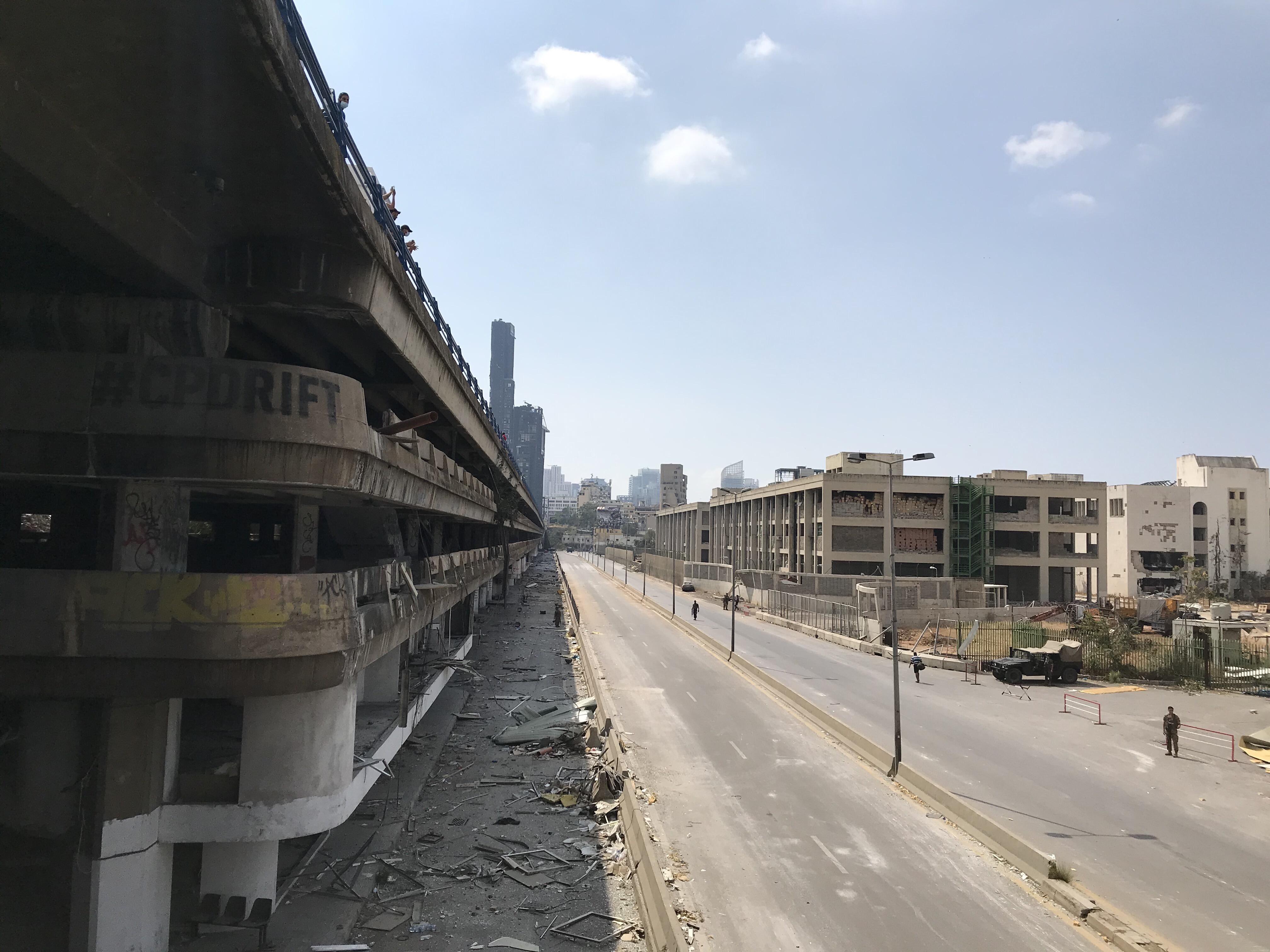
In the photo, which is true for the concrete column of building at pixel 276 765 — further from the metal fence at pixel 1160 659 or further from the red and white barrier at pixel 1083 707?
the metal fence at pixel 1160 659

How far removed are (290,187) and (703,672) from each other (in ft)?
109

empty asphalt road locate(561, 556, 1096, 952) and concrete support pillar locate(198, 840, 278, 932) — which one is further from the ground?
concrete support pillar locate(198, 840, 278, 932)

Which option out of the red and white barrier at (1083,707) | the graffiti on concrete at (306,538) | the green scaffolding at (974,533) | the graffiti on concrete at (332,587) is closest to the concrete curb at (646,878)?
the graffiti on concrete at (332,587)

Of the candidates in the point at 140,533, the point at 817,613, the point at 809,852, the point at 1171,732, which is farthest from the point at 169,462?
the point at 817,613

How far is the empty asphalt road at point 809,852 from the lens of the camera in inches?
495

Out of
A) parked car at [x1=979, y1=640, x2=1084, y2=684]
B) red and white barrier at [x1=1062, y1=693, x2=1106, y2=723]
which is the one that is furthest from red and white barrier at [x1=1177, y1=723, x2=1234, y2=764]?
parked car at [x1=979, y1=640, x2=1084, y2=684]

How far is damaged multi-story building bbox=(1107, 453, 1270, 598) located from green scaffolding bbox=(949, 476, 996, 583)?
34525 millimetres

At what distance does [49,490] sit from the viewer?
43.8 feet

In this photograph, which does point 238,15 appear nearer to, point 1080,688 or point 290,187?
point 290,187

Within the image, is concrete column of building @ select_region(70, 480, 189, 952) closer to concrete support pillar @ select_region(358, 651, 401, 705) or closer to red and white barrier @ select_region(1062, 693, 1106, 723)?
concrete support pillar @ select_region(358, 651, 401, 705)

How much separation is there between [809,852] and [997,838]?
412 cm

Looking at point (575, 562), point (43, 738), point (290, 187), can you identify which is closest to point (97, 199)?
point (290, 187)

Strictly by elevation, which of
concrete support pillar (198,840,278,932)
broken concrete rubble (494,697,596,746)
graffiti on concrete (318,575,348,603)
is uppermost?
graffiti on concrete (318,575,348,603)

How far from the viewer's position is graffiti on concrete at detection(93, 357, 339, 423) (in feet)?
34.0
